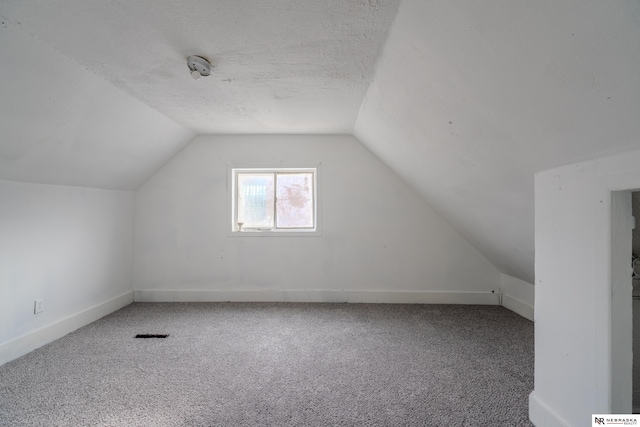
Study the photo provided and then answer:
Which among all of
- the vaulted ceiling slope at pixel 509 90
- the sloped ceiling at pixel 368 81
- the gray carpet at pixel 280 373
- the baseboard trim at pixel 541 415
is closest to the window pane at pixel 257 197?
the sloped ceiling at pixel 368 81

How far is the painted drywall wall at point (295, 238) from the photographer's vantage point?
3.40 m

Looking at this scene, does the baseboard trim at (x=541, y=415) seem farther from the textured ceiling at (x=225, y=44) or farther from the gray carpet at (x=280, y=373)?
the textured ceiling at (x=225, y=44)

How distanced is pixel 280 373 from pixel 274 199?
2146mm

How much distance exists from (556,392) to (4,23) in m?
3.20

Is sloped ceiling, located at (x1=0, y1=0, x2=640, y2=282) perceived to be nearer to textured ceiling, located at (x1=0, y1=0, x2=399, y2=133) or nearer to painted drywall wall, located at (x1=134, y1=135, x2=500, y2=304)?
textured ceiling, located at (x1=0, y1=0, x2=399, y2=133)

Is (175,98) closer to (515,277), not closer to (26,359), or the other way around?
(26,359)

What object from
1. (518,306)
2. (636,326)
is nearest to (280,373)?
(636,326)

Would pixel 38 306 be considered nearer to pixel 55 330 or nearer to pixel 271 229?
pixel 55 330

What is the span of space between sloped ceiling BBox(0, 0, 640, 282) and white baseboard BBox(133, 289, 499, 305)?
109cm

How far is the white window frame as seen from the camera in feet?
11.3

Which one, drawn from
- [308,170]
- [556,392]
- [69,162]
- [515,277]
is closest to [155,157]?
[69,162]

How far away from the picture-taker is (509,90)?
1.15 m

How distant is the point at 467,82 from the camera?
4.21 ft

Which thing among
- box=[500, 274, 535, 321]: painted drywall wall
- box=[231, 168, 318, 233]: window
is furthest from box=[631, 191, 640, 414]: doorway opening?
box=[231, 168, 318, 233]: window
